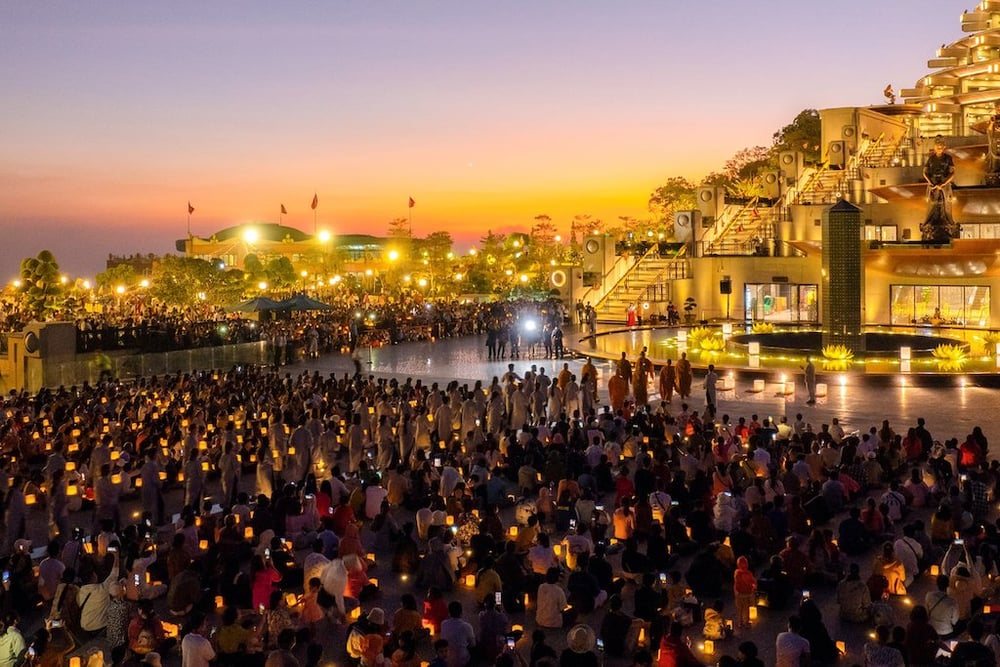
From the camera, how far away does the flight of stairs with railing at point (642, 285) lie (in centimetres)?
4662

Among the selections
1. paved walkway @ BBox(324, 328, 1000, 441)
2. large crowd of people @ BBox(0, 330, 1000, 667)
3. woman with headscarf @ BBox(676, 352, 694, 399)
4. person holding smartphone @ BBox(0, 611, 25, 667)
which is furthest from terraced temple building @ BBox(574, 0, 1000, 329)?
person holding smartphone @ BBox(0, 611, 25, 667)

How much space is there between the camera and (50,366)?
1067 inches

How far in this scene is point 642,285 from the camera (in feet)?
156

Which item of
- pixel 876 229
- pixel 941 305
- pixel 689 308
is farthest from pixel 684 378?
pixel 876 229

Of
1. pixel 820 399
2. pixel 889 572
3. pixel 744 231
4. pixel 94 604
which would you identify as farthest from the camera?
pixel 744 231

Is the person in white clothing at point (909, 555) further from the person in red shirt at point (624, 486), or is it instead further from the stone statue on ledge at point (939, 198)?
the stone statue on ledge at point (939, 198)

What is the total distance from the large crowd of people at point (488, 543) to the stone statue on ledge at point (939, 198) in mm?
23302

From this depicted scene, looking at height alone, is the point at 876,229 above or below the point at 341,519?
above

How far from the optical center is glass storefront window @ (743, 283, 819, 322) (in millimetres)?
44531

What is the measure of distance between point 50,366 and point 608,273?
29.0 meters

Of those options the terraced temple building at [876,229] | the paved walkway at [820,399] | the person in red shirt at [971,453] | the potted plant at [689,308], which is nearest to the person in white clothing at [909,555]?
the person in red shirt at [971,453]

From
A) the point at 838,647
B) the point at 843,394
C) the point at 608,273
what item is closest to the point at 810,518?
the point at 838,647

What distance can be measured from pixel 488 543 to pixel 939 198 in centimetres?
3197

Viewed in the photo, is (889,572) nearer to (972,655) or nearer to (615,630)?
(972,655)
